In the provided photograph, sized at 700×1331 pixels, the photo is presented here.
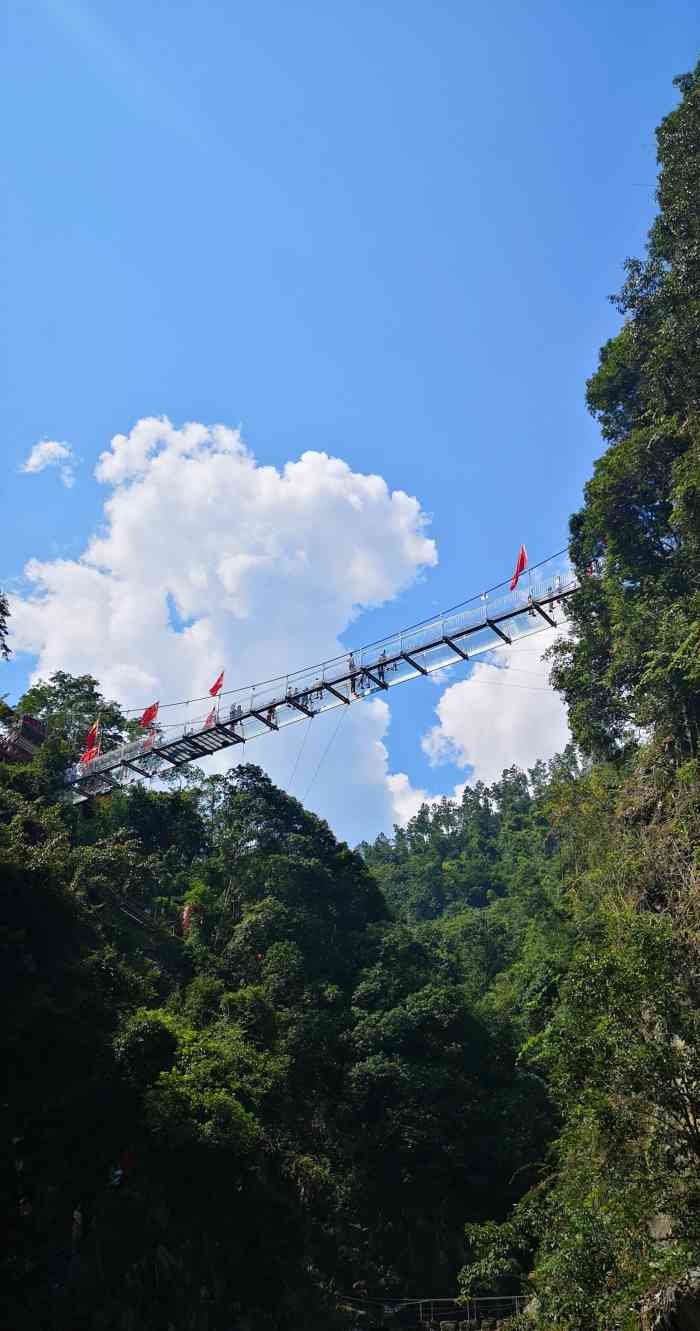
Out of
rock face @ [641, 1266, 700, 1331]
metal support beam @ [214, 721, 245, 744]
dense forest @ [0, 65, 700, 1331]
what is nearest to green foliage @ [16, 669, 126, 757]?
dense forest @ [0, 65, 700, 1331]

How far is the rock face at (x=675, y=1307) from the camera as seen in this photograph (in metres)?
9.23

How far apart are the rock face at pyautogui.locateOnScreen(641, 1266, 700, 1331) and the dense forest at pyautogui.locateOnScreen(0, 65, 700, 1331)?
0.82 ft

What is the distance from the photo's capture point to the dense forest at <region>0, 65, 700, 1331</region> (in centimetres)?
1058

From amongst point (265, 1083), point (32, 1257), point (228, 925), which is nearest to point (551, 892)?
point (228, 925)

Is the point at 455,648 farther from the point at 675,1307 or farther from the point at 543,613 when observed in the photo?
the point at 675,1307

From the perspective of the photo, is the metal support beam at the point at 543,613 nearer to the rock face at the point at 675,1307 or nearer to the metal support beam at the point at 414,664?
the metal support beam at the point at 414,664

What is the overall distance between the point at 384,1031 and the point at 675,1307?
41.0 ft

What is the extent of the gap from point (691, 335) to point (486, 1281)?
18.5 metres

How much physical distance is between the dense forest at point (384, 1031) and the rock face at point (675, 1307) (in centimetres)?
25

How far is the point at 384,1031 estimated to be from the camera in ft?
70.1

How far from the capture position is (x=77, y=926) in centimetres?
1730

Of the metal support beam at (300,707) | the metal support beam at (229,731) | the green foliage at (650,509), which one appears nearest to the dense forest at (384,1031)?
the green foliage at (650,509)

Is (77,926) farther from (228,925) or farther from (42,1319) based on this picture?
(228,925)

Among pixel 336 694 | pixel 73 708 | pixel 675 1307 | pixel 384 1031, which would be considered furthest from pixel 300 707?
pixel 73 708
